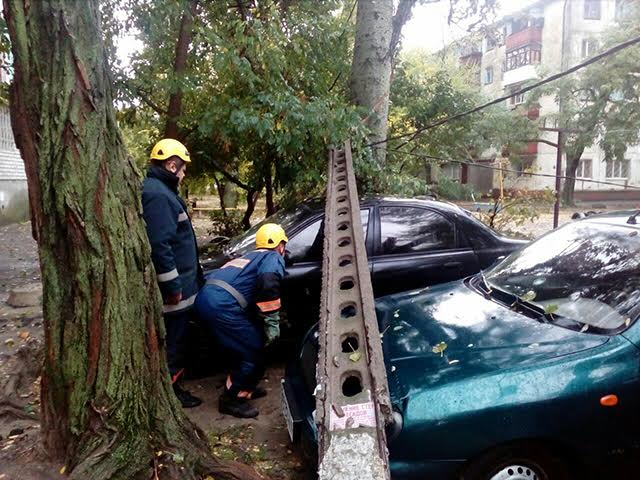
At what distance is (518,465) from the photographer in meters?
2.45

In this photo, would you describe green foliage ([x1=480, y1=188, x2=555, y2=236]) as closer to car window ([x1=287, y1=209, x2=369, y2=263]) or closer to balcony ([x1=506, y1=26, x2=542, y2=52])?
car window ([x1=287, y1=209, x2=369, y2=263])

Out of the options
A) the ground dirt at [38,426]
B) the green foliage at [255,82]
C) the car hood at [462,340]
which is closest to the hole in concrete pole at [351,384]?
the car hood at [462,340]

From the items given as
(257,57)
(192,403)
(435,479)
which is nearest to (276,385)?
(192,403)

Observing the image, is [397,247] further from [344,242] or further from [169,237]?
[169,237]

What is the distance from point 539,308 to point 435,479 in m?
1.19

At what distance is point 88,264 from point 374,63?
18.1 feet

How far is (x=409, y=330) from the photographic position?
3.09m

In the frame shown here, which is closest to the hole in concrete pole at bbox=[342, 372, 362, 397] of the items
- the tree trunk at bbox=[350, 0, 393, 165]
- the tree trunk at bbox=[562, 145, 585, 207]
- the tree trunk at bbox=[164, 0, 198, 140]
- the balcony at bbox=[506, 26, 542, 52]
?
the tree trunk at bbox=[350, 0, 393, 165]

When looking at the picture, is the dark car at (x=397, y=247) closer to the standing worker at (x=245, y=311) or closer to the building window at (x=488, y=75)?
the standing worker at (x=245, y=311)

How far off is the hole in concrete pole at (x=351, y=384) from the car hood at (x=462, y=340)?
0.31 meters

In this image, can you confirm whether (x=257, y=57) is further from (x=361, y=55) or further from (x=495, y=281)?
(x=495, y=281)

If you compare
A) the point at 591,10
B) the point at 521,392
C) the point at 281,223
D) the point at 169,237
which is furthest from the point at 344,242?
the point at 591,10

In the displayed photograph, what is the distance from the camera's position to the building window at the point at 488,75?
122ft

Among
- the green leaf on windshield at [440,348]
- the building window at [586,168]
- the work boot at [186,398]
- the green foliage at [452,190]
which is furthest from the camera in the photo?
the building window at [586,168]
